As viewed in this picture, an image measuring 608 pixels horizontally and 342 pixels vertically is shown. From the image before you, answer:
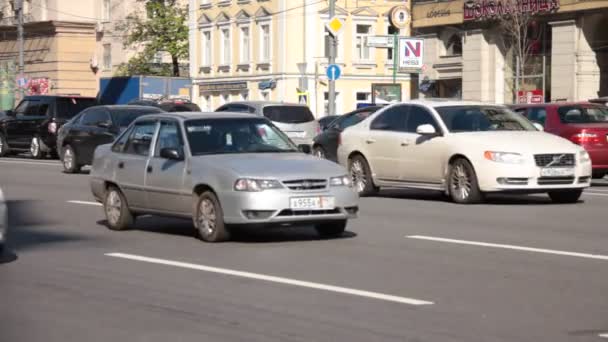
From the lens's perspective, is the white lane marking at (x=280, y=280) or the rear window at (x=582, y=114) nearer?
the white lane marking at (x=280, y=280)

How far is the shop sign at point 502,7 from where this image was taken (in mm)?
50406

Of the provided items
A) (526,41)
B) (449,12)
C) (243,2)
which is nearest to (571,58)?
(526,41)

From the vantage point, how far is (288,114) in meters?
34.4

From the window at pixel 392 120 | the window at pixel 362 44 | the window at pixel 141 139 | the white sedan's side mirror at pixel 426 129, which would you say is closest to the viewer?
the window at pixel 141 139

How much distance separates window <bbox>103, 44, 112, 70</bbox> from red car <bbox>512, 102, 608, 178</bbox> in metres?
58.4

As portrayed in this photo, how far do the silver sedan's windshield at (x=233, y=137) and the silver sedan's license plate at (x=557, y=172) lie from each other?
16.3 feet

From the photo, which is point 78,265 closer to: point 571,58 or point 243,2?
point 571,58

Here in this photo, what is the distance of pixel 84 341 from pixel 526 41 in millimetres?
45992

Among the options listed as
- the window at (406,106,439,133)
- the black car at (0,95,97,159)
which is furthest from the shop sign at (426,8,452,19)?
the window at (406,106,439,133)

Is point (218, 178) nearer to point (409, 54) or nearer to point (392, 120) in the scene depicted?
point (392, 120)

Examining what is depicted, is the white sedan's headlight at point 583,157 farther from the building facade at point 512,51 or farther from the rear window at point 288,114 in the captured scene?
the building facade at point 512,51

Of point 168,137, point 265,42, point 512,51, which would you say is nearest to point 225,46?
point 265,42

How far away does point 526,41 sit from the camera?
52.5 m

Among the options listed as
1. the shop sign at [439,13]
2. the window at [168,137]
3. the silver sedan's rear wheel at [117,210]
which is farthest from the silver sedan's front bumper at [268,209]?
the shop sign at [439,13]
